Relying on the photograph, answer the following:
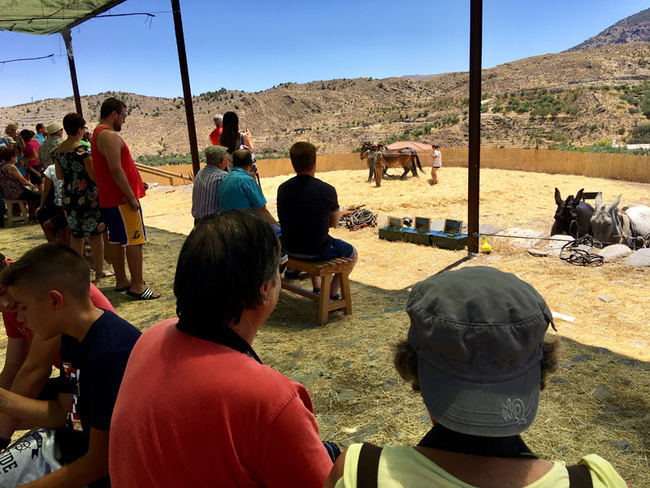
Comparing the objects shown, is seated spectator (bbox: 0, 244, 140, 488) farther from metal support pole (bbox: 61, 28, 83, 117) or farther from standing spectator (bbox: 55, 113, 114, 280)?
metal support pole (bbox: 61, 28, 83, 117)

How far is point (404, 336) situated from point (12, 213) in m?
9.98

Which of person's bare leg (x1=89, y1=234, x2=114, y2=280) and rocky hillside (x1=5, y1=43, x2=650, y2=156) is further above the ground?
rocky hillside (x1=5, y1=43, x2=650, y2=156)

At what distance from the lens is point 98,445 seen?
1.64 metres

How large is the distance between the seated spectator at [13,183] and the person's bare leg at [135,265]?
228 inches

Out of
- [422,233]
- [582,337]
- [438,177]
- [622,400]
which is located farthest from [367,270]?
[438,177]

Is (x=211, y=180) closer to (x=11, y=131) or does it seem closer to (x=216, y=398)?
(x=216, y=398)

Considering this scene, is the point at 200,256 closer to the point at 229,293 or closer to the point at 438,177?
the point at 229,293

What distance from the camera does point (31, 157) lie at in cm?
Answer: 999

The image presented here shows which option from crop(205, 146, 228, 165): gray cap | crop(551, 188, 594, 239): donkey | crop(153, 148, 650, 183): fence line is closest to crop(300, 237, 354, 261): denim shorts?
crop(205, 146, 228, 165): gray cap

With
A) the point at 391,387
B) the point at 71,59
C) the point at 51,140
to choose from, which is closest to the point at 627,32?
the point at 71,59

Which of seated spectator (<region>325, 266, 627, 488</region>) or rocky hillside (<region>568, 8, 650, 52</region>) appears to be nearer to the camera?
seated spectator (<region>325, 266, 627, 488</region>)

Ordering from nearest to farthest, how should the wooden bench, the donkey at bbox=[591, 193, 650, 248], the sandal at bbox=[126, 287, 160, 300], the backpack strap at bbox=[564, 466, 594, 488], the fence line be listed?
the backpack strap at bbox=[564, 466, 594, 488]
the wooden bench
the sandal at bbox=[126, 287, 160, 300]
the donkey at bbox=[591, 193, 650, 248]
the fence line

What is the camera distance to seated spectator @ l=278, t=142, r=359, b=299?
4.40 m

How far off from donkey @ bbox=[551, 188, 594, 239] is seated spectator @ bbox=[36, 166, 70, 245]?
26.5 feet
